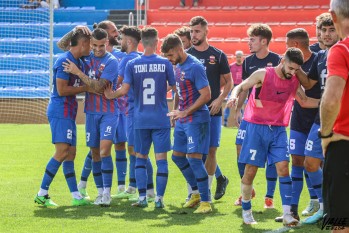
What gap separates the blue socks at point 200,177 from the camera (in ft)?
28.4

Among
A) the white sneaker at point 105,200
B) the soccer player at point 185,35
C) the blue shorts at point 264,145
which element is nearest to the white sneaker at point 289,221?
the blue shorts at point 264,145

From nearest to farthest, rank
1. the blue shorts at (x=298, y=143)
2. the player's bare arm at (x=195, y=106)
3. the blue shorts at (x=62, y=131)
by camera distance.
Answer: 1. the blue shorts at (x=298, y=143)
2. the player's bare arm at (x=195, y=106)
3. the blue shorts at (x=62, y=131)

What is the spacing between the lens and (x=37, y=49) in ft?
86.4

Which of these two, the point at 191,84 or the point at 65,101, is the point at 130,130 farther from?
the point at 191,84

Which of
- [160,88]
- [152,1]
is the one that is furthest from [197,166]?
[152,1]

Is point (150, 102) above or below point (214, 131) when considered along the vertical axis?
above

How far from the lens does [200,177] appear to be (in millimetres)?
8672

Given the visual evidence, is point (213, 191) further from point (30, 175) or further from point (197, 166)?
point (30, 175)

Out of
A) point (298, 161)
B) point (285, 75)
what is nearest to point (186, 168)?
point (298, 161)

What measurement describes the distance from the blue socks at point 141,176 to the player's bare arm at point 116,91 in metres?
0.76

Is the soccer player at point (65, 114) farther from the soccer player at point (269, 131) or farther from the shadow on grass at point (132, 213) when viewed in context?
the soccer player at point (269, 131)

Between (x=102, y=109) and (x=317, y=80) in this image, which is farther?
(x=102, y=109)

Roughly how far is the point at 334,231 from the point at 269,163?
3.23 meters

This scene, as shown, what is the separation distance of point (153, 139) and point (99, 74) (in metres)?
0.98
